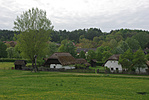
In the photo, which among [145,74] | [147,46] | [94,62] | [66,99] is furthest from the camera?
[147,46]

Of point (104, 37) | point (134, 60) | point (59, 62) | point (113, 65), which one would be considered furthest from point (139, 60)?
point (104, 37)

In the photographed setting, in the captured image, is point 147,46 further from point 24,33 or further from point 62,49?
point 24,33

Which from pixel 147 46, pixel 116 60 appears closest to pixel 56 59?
pixel 116 60

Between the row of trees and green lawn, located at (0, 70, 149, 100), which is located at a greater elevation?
the row of trees

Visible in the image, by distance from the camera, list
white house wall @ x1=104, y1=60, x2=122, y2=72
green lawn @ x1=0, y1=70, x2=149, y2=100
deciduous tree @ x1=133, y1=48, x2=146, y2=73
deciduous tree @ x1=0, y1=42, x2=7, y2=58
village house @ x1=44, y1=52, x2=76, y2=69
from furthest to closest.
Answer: deciduous tree @ x1=0, y1=42, x2=7, y2=58 < village house @ x1=44, y1=52, x2=76, y2=69 < white house wall @ x1=104, y1=60, x2=122, y2=72 < deciduous tree @ x1=133, y1=48, x2=146, y2=73 < green lawn @ x1=0, y1=70, x2=149, y2=100

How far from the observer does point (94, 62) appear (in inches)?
2611

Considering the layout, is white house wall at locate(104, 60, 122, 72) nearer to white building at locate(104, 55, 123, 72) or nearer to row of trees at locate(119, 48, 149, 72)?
white building at locate(104, 55, 123, 72)

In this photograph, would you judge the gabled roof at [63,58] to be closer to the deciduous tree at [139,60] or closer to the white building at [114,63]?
the white building at [114,63]

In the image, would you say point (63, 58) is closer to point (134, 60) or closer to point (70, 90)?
point (134, 60)

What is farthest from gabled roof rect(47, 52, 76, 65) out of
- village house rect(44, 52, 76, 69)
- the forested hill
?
the forested hill

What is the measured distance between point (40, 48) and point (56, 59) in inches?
361

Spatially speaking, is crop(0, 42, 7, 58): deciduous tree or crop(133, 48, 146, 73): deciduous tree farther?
crop(0, 42, 7, 58): deciduous tree

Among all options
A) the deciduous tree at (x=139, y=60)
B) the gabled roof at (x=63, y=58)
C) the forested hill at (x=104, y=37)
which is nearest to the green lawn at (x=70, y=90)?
the deciduous tree at (x=139, y=60)

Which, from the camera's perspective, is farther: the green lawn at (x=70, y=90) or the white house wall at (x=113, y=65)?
the white house wall at (x=113, y=65)
